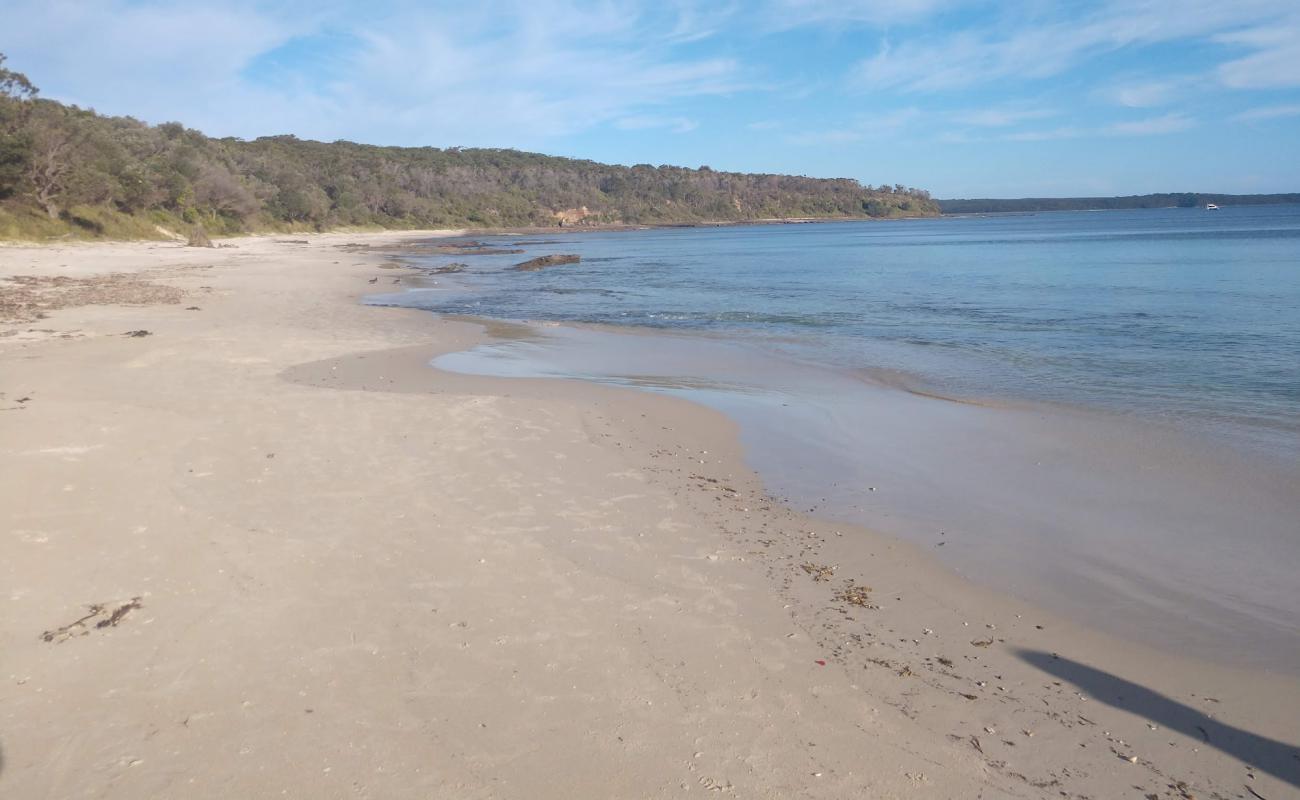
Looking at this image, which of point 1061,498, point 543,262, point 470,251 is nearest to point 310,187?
point 470,251

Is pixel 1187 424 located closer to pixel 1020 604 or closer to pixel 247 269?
pixel 1020 604

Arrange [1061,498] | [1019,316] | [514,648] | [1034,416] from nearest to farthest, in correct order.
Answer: [514,648]
[1061,498]
[1034,416]
[1019,316]

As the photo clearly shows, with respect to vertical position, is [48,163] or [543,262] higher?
[48,163]

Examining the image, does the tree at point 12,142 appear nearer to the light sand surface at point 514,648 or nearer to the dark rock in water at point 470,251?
the dark rock in water at point 470,251

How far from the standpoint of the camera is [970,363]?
14.5 metres

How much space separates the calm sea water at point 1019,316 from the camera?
11891 mm

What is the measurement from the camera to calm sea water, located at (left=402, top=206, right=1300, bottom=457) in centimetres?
1189

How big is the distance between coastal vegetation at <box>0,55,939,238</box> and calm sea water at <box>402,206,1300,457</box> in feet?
57.6

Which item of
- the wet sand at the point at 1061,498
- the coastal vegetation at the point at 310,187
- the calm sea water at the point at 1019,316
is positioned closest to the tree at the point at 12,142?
the coastal vegetation at the point at 310,187

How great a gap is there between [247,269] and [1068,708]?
3224 centimetres

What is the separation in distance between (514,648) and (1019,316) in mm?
19888

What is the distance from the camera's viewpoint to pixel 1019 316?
20828 millimetres

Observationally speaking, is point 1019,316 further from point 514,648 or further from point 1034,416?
point 514,648

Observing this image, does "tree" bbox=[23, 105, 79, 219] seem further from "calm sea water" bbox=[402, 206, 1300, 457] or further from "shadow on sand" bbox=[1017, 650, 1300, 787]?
"shadow on sand" bbox=[1017, 650, 1300, 787]
